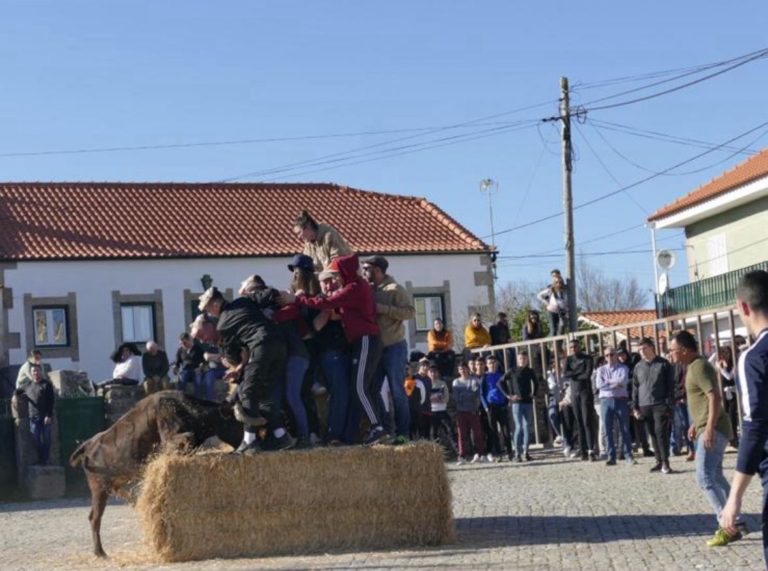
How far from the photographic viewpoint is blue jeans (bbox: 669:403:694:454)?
2227 centimetres

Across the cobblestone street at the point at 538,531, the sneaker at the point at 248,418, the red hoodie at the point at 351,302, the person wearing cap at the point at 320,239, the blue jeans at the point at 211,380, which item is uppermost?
the person wearing cap at the point at 320,239

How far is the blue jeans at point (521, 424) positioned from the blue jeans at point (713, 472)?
11886 mm

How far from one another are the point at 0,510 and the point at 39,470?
78.5 inches

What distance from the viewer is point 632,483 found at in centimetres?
1884

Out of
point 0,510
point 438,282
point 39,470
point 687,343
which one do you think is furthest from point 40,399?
point 438,282

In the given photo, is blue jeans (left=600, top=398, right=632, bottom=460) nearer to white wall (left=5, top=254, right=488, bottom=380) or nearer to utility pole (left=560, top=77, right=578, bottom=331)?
utility pole (left=560, top=77, right=578, bottom=331)

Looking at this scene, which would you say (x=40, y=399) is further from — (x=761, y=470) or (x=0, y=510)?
(x=761, y=470)

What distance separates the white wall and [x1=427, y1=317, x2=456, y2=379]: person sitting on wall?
1506 centimetres

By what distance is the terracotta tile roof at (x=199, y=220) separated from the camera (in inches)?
1704

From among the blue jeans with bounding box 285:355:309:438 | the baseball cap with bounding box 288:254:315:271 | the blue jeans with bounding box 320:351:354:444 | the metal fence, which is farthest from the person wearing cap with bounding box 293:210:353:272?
the metal fence

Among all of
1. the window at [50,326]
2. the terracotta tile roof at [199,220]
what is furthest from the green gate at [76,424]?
the terracotta tile roof at [199,220]

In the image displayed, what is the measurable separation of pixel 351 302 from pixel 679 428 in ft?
35.5

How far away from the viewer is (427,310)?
4675cm

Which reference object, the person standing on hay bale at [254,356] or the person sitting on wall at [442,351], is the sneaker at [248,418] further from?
the person sitting on wall at [442,351]
